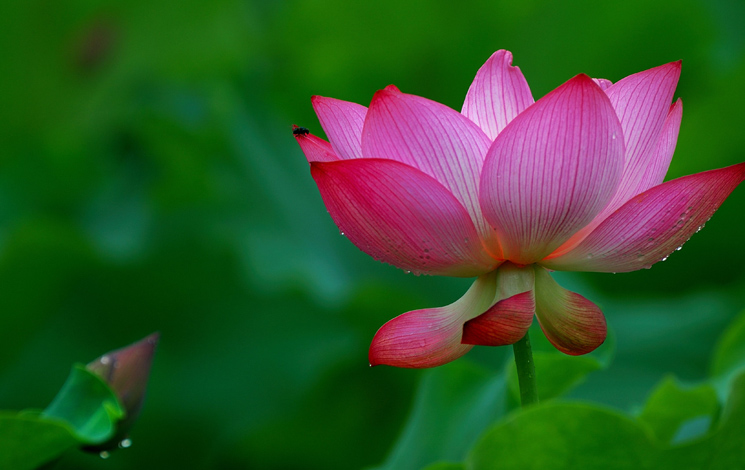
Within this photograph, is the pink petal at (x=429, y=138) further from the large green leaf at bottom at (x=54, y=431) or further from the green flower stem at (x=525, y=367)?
the large green leaf at bottom at (x=54, y=431)

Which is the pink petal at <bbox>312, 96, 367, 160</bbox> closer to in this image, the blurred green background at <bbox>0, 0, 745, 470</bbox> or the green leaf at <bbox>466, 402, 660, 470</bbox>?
the green leaf at <bbox>466, 402, 660, 470</bbox>

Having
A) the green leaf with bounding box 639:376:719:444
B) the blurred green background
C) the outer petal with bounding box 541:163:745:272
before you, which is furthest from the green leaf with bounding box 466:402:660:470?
the blurred green background

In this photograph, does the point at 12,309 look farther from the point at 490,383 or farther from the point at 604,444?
the point at 604,444

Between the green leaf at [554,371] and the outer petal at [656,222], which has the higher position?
the outer petal at [656,222]

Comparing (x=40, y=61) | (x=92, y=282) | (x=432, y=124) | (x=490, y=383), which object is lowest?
(x=490, y=383)

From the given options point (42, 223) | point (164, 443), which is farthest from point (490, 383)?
point (42, 223)

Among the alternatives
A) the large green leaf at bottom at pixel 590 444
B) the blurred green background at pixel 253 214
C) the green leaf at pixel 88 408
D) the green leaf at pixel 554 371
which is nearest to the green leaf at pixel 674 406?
the green leaf at pixel 554 371

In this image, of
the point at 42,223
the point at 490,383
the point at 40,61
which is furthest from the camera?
the point at 40,61

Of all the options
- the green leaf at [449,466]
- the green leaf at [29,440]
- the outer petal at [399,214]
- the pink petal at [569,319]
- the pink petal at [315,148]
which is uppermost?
the pink petal at [315,148]
